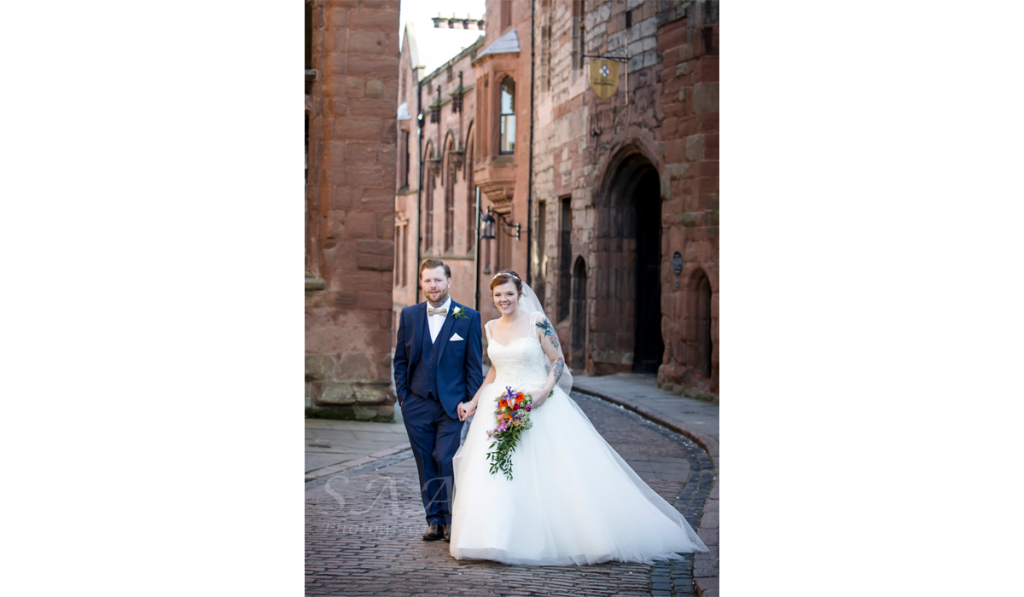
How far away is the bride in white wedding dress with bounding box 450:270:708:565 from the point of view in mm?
5734

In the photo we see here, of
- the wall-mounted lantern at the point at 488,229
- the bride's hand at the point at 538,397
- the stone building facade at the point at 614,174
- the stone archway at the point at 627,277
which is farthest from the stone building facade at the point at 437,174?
the bride's hand at the point at 538,397

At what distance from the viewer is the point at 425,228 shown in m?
40.0

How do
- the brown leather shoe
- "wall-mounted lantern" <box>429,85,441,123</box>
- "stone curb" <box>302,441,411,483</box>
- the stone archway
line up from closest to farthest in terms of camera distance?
1. the brown leather shoe
2. "stone curb" <box>302,441,411,483</box>
3. the stone archway
4. "wall-mounted lantern" <box>429,85,441,123</box>

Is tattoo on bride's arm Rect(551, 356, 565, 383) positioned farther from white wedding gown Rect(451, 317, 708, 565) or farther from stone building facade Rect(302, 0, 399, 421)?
stone building facade Rect(302, 0, 399, 421)

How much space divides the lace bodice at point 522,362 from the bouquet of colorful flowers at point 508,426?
0.17 m

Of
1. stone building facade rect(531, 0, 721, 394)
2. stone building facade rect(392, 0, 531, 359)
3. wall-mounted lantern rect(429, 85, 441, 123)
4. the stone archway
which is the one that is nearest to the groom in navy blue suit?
stone building facade rect(531, 0, 721, 394)

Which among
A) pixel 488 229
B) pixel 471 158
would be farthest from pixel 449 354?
pixel 471 158

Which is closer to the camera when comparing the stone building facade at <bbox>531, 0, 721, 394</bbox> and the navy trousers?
the navy trousers

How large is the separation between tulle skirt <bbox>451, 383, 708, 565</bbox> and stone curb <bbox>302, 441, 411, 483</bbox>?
264 centimetres

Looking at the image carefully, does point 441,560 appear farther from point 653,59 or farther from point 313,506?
point 653,59

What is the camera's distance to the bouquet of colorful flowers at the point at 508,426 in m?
5.95
